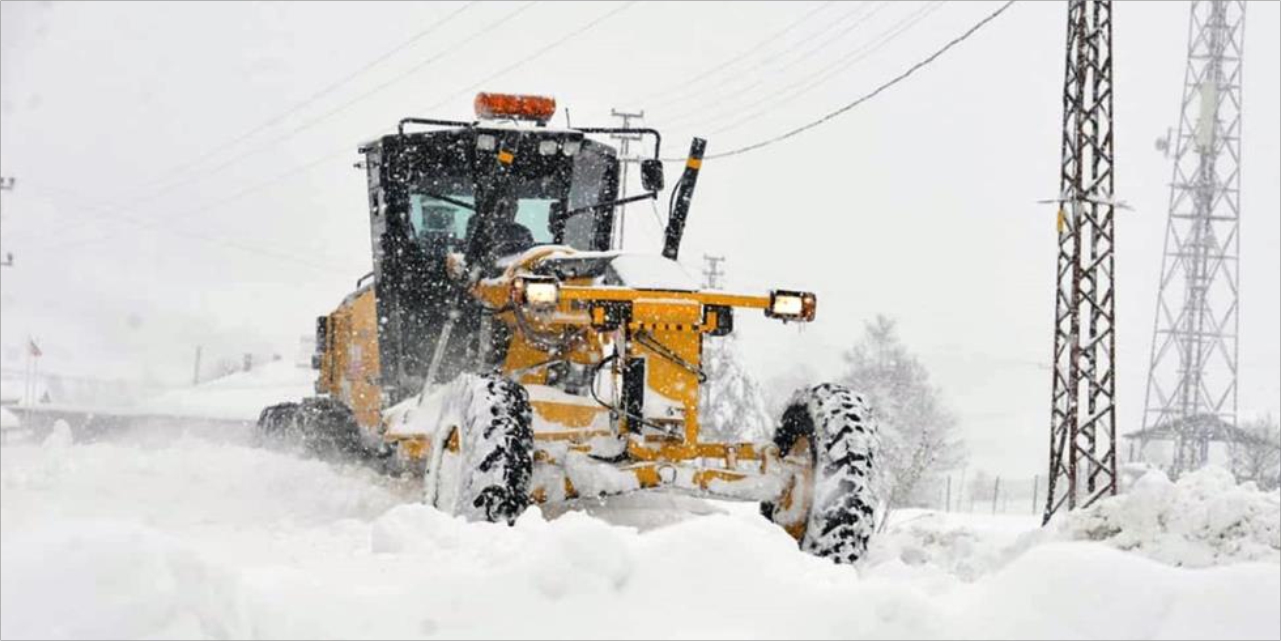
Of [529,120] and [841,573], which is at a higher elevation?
[529,120]

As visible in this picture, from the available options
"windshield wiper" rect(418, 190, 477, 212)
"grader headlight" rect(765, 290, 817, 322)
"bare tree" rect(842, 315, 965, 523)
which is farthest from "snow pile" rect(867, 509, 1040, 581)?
"bare tree" rect(842, 315, 965, 523)

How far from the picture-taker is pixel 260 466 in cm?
1054

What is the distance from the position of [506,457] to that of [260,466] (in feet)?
12.3

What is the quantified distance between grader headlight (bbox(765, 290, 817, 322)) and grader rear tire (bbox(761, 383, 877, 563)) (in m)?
0.47

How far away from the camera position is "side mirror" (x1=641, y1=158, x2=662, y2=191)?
9.82 metres

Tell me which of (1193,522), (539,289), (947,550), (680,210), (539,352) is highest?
(680,210)

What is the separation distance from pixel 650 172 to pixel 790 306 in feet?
5.63

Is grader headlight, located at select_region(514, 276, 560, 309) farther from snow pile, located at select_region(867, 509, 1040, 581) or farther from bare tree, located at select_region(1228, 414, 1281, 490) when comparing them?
bare tree, located at select_region(1228, 414, 1281, 490)

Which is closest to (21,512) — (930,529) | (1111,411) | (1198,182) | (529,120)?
(529,120)

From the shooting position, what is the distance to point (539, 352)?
9.58 meters

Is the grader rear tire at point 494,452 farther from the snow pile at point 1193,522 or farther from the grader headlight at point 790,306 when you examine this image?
the snow pile at point 1193,522

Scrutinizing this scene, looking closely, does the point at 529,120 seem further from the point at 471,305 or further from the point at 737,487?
the point at 737,487

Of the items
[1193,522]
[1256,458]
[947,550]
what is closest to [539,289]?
[947,550]

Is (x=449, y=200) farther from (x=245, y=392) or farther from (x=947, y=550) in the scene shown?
(x=245, y=392)
